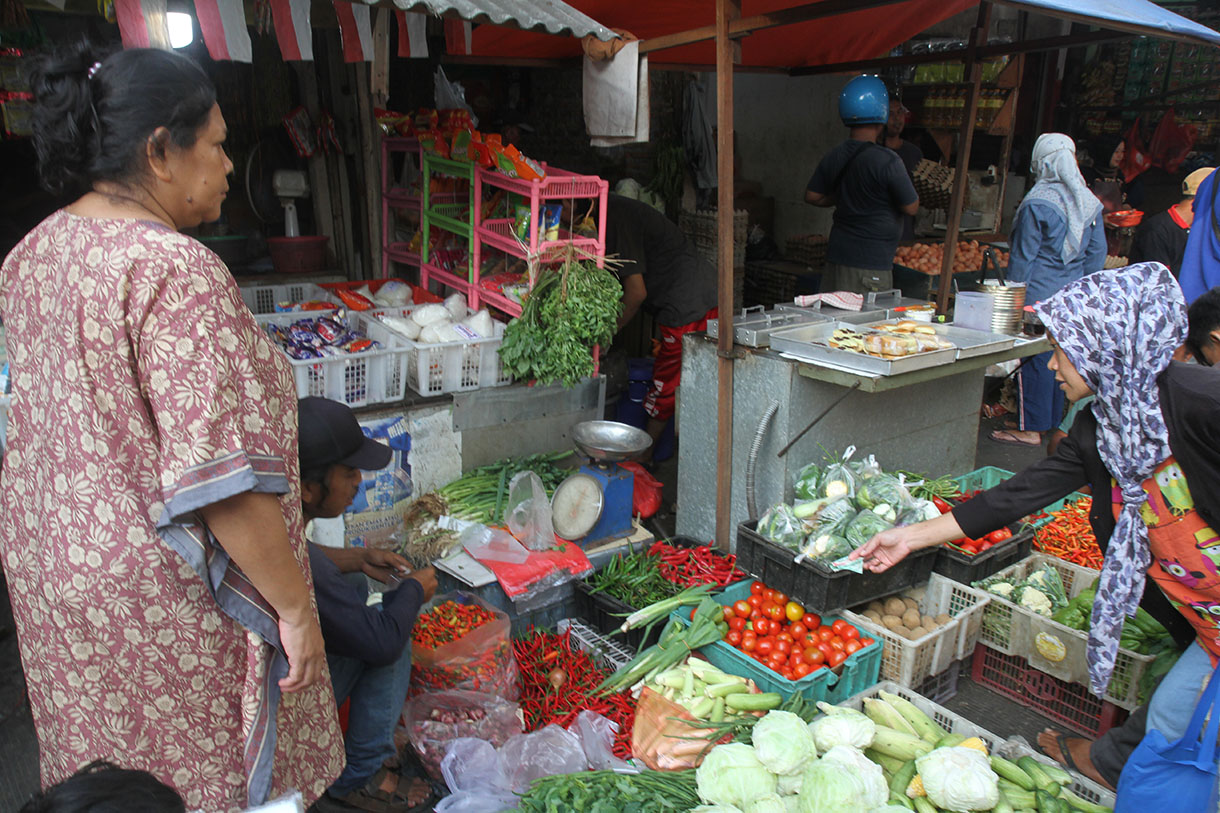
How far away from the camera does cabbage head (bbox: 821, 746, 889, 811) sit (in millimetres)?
2307

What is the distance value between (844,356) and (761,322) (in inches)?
27.3

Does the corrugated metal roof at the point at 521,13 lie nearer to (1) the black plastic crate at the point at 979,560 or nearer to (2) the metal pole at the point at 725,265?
(2) the metal pole at the point at 725,265

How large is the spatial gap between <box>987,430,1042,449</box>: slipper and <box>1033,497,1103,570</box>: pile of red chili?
207 centimetres

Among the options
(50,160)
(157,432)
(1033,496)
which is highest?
(50,160)

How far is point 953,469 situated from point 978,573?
1.25 meters

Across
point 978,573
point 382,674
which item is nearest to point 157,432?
point 382,674

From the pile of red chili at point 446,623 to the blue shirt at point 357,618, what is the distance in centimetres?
54

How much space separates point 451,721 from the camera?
289 cm

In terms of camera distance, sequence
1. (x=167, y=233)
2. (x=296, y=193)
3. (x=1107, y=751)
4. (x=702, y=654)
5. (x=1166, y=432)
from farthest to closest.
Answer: (x=296, y=193) → (x=702, y=654) → (x=1107, y=751) → (x=1166, y=432) → (x=167, y=233)

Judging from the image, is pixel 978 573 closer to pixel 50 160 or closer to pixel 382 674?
pixel 382 674

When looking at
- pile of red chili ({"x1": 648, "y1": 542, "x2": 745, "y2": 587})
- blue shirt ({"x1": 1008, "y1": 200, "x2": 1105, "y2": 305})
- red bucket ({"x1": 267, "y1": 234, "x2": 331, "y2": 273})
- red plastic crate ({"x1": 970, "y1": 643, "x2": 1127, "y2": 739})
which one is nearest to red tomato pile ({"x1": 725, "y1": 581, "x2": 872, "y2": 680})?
pile of red chili ({"x1": 648, "y1": 542, "x2": 745, "y2": 587})

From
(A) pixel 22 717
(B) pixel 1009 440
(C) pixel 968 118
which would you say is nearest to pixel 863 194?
(C) pixel 968 118

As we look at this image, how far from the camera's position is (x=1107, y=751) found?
271cm

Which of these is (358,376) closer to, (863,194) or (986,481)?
(986,481)
